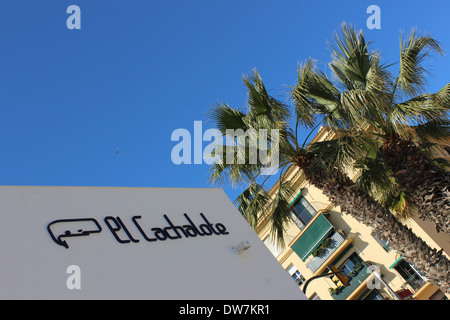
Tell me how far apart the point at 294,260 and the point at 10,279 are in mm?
17867

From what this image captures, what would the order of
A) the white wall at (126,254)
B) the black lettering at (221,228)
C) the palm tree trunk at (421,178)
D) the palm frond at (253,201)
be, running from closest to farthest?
the white wall at (126,254), the black lettering at (221,228), the palm tree trunk at (421,178), the palm frond at (253,201)

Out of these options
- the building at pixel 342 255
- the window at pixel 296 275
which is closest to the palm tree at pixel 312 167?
the building at pixel 342 255

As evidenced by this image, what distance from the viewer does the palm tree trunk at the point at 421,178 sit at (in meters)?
8.54

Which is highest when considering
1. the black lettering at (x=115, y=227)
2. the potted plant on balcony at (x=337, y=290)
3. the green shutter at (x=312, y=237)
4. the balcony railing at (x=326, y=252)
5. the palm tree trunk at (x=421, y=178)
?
the green shutter at (x=312, y=237)

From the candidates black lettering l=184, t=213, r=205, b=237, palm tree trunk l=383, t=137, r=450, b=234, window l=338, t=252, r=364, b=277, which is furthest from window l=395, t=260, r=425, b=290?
black lettering l=184, t=213, r=205, b=237

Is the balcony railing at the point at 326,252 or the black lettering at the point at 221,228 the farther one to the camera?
the balcony railing at the point at 326,252

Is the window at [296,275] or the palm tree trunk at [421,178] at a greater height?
the window at [296,275]

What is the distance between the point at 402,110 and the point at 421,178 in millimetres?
1585

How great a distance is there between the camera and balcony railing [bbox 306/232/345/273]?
19.3m

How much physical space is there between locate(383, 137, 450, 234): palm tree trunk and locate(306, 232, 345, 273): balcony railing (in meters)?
10.5

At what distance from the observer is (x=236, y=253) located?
6.83 metres

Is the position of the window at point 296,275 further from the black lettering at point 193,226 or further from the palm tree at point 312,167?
the black lettering at point 193,226

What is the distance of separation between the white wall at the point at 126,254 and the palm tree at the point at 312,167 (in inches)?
113

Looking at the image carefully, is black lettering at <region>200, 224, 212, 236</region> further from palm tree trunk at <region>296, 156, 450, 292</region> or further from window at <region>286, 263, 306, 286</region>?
window at <region>286, 263, 306, 286</region>
